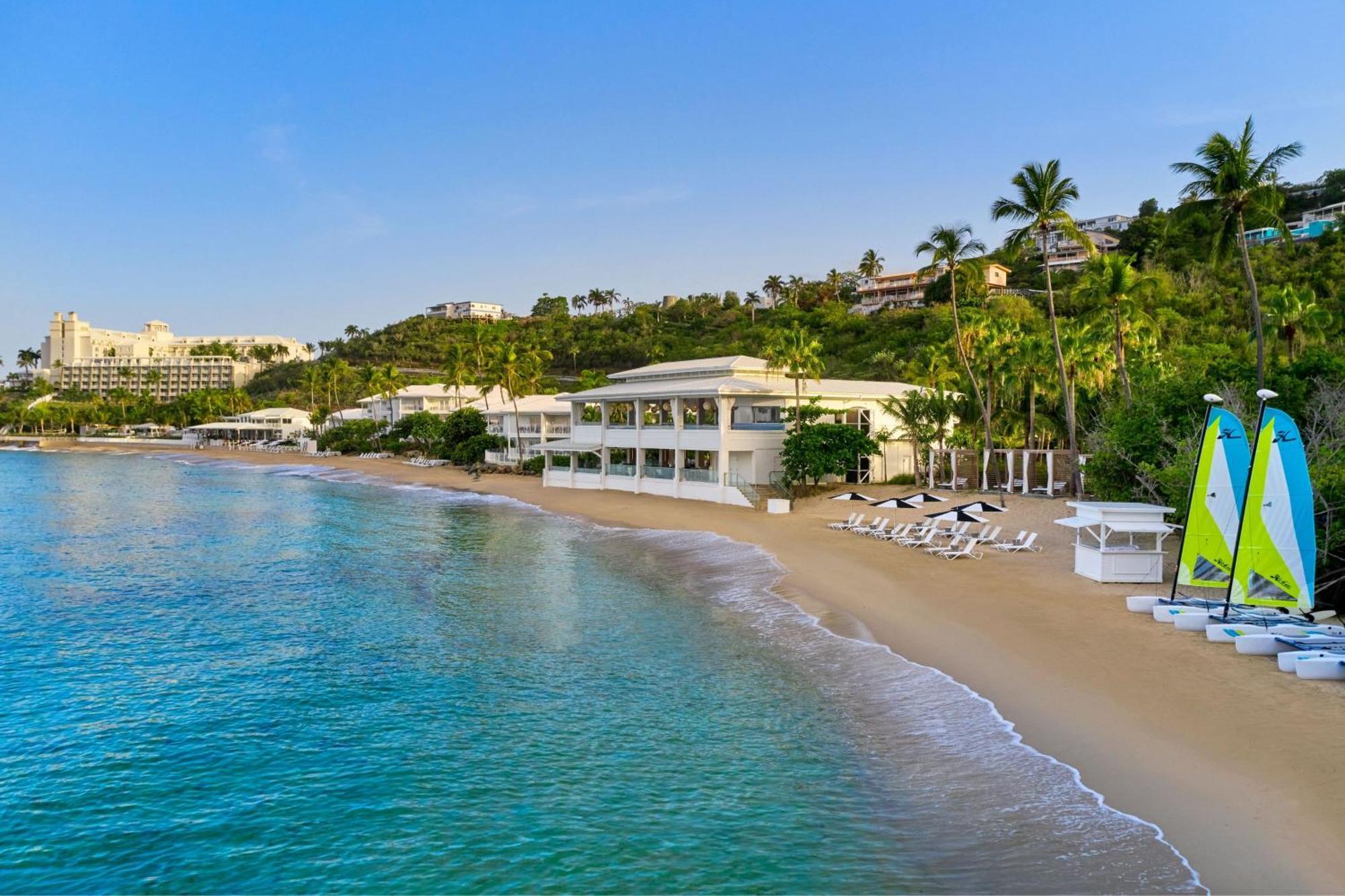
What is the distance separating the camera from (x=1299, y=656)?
12.3 metres

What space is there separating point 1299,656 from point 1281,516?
249 cm

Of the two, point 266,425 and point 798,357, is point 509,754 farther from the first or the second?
point 266,425

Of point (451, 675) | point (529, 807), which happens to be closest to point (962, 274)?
point (451, 675)

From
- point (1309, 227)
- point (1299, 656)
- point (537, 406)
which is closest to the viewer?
point (1299, 656)

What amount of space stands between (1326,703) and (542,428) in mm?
52309

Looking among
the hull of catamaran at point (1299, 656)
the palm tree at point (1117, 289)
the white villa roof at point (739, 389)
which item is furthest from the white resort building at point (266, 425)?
the hull of catamaran at point (1299, 656)

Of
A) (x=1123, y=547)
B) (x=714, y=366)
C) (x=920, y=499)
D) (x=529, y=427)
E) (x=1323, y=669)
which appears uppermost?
(x=714, y=366)

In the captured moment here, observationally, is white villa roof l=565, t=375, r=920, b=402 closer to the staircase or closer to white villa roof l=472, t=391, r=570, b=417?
the staircase

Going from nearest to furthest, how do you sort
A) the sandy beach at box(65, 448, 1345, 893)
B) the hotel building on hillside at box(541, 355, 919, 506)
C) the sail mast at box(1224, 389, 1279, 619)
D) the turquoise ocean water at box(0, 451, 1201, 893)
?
the sandy beach at box(65, 448, 1345, 893) < the turquoise ocean water at box(0, 451, 1201, 893) < the sail mast at box(1224, 389, 1279, 619) < the hotel building on hillside at box(541, 355, 919, 506)

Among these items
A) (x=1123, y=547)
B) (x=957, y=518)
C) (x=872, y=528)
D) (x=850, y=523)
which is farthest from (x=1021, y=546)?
(x=850, y=523)

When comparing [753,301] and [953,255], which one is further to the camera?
[753,301]

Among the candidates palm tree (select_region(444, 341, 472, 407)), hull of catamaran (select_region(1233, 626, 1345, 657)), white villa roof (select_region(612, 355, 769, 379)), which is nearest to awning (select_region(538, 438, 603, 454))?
white villa roof (select_region(612, 355, 769, 379))

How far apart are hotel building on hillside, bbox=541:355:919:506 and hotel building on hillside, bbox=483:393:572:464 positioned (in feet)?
36.8

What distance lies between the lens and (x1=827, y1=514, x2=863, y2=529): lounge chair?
30.0 m
